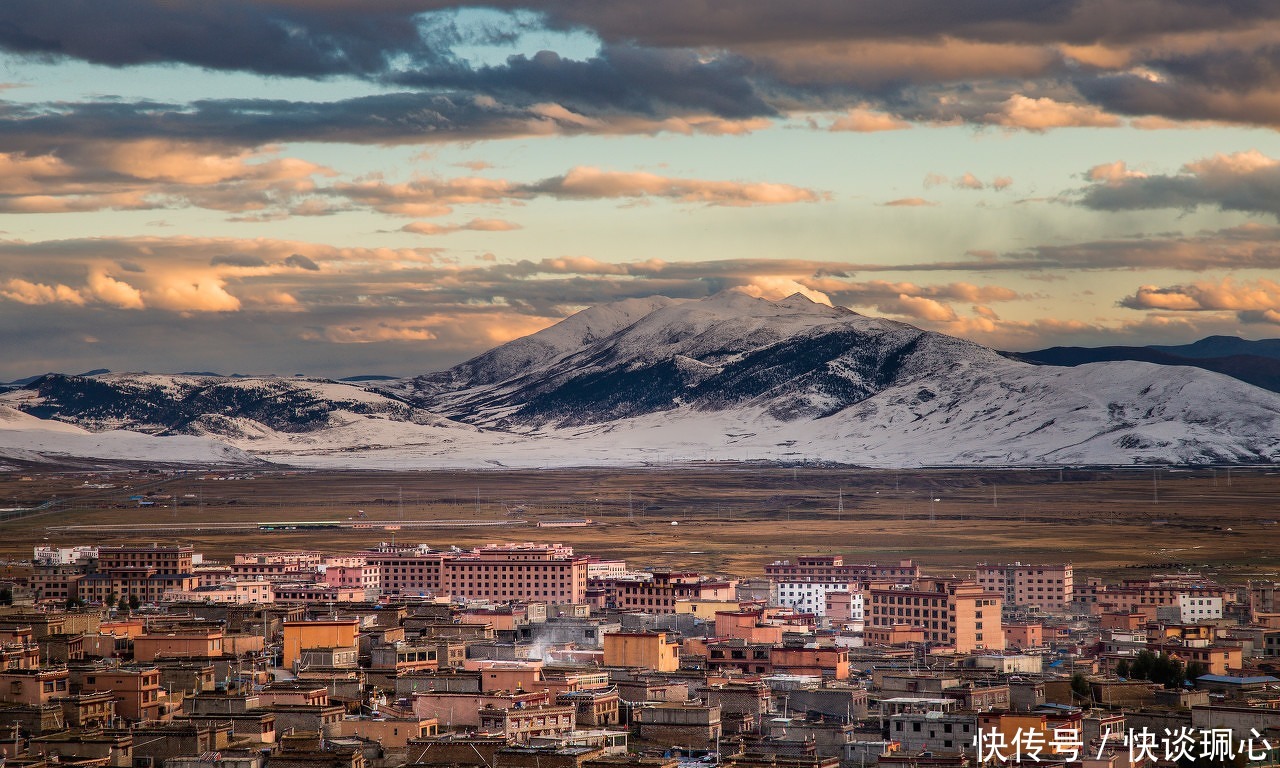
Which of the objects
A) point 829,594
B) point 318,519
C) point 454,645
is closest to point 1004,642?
point 829,594

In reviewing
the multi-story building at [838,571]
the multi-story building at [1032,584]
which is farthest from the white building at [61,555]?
the multi-story building at [1032,584]

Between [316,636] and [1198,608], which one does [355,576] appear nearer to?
[1198,608]

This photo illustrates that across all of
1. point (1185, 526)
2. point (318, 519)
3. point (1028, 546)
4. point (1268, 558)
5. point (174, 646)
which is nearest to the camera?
point (174, 646)

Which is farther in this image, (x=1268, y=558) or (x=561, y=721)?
(x=1268, y=558)

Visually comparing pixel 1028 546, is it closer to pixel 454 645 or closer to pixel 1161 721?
pixel 454 645

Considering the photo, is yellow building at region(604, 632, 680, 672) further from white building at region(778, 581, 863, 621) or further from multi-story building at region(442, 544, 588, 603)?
multi-story building at region(442, 544, 588, 603)

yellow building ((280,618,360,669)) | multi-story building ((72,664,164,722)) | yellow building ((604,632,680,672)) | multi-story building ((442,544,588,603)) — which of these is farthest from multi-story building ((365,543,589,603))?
multi-story building ((72,664,164,722))
